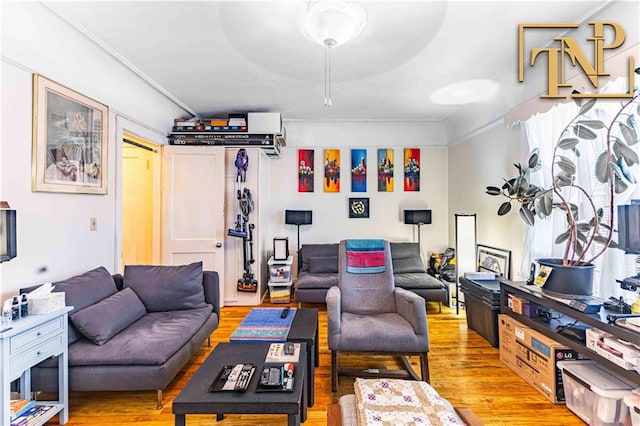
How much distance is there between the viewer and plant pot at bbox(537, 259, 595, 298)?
6.89 ft

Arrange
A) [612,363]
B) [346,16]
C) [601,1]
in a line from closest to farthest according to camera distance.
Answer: [612,363], [346,16], [601,1]

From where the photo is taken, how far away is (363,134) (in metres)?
4.99

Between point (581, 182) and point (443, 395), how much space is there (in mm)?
1938

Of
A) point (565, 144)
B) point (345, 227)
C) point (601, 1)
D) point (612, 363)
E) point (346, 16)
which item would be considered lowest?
point (612, 363)

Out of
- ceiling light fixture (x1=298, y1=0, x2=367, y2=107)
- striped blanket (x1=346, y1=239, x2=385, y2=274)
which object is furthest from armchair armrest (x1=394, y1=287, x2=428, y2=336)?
ceiling light fixture (x1=298, y1=0, x2=367, y2=107)

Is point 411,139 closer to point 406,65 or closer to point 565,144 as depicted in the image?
point 406,65

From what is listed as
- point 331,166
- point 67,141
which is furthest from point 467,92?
point 67,141

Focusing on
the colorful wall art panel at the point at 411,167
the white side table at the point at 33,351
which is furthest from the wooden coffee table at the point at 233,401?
the colorful wall art panel at the point at 411,167

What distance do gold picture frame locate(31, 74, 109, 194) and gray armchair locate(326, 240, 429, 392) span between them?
223cm

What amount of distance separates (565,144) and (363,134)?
310 cm

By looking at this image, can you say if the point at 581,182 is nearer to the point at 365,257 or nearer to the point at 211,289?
the point at 365,257

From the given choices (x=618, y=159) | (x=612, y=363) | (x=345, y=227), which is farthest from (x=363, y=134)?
(x=612, y=363)

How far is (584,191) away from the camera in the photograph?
2.13m

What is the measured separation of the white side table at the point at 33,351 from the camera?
1.52 metres
